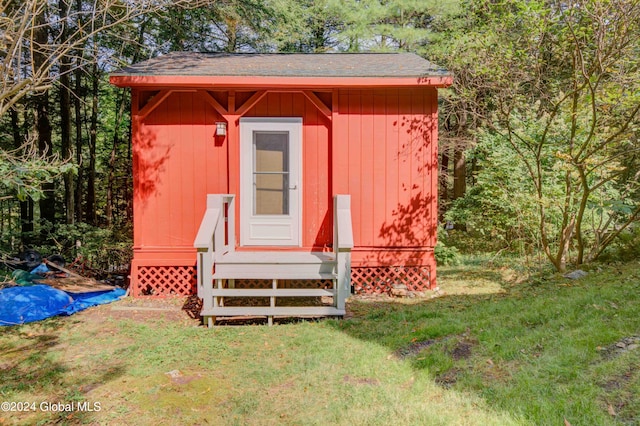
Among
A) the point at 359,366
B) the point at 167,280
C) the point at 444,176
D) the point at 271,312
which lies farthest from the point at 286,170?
the point at 444,176

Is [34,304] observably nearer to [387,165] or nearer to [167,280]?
[167,280]

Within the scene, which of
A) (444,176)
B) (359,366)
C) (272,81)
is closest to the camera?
(359,366)

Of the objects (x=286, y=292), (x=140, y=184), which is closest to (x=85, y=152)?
(x=140, y=184)

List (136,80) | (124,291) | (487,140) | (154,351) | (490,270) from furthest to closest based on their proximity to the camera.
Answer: (487,140) < (490,270) < (124,291) < (136,80) < (154,351)

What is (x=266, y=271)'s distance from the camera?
4.91 m

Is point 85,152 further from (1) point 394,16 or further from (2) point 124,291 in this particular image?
(1) point 394,16

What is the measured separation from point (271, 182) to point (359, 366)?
129 inches

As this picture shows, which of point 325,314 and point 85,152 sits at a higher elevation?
point 85,152

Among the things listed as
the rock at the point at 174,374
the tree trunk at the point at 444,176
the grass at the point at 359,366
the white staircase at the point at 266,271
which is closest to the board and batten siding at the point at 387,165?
the white staircase at the point at 266,271

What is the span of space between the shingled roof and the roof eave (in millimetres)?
53

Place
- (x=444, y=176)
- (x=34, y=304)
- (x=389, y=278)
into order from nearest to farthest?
(x=34, y=304) < (x=389, y=278) < (x=444, y=176)

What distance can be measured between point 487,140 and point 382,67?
152 inches

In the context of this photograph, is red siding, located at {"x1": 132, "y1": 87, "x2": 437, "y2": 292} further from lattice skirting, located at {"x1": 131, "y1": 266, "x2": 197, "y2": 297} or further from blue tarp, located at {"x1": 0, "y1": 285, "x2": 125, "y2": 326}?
blue tarp, located at {"x1": 0, "y1": 285, "x2": 125, "y2": 326}

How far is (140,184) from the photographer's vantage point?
584 cm
